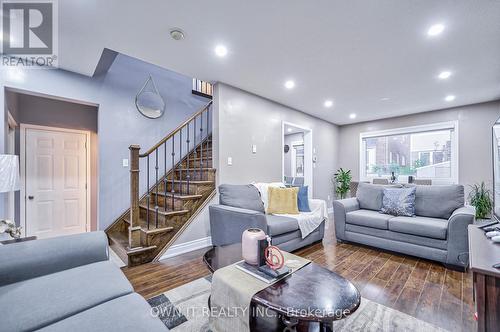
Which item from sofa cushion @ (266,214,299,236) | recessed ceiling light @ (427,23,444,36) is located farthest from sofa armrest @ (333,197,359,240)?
recessed ceiling light @ (427,23,444,36)

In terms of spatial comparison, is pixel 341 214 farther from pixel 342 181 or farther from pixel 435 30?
pixel 342 181

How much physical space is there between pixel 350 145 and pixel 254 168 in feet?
11.9

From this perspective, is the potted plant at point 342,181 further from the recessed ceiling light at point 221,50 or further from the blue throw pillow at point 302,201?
the recessed ceiling light at point 221,50

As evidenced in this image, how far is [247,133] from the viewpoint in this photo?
3.75 metres

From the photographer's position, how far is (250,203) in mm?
3016

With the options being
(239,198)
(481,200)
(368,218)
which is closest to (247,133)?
(239,198)

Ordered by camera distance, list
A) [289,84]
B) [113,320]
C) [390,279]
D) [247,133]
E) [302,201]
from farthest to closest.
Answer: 1. [247,133]
2. [289,84]
3. [302,201]
4. [390,279]
5. [113,320]

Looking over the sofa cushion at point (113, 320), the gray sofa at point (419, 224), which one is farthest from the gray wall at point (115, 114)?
the gray sofa at point (419, 224)

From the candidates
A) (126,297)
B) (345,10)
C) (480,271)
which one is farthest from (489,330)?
(345,10)

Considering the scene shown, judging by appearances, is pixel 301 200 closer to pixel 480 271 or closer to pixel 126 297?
pixel 480 271

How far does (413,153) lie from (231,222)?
4943mm

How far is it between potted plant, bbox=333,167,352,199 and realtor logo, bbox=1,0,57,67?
601 cm

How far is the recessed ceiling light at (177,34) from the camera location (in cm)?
216

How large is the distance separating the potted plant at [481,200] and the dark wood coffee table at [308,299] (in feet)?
14.2
